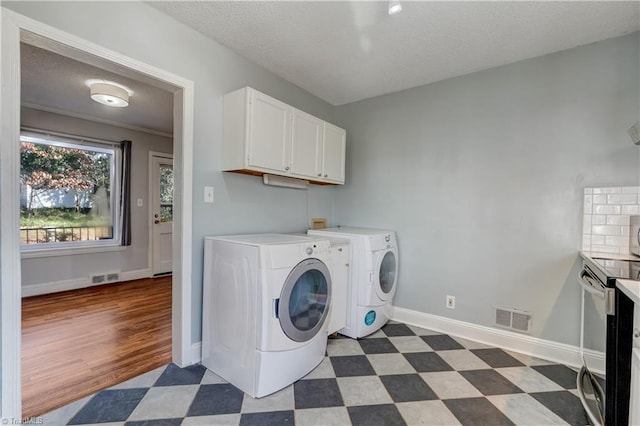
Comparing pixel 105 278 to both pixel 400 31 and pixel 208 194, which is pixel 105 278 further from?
pixel 400 31

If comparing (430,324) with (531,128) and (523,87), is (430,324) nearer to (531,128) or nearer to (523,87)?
(531,128)

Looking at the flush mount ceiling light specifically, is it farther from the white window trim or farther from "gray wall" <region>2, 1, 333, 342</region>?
the white window trim

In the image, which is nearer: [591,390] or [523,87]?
A: [591,390]

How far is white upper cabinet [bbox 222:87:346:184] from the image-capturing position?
6.72 feet

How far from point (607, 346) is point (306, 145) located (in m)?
2.17

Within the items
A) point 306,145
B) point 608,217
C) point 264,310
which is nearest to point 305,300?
point 264,310

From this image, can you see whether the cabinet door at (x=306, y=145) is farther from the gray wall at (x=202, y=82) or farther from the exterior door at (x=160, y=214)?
the exterior door at (x=160, y=214)

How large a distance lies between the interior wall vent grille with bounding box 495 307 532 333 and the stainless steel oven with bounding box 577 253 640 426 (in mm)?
638

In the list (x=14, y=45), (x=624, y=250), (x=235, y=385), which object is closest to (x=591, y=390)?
(x=624, y=250)

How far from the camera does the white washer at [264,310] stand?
165 centimetres

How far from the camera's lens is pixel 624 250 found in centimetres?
191

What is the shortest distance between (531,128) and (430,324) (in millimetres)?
1829

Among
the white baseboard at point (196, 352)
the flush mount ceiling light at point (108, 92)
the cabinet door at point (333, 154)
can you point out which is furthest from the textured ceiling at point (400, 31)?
the white baseboard at point (196, 352)

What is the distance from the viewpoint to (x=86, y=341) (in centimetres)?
236
